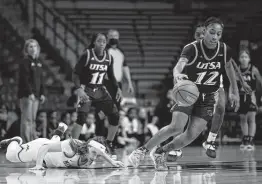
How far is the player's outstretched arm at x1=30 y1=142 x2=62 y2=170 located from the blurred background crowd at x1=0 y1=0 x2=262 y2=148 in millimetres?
8204

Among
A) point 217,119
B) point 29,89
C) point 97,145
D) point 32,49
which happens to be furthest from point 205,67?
point 32,49

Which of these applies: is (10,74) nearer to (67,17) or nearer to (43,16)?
(43,16)

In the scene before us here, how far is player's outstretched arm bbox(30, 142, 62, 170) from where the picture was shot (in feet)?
21.4

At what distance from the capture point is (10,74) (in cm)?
1581

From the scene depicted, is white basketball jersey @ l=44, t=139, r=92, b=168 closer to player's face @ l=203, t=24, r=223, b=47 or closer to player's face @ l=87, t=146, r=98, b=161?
player's face @ l=87, t=146, r=98, b=161

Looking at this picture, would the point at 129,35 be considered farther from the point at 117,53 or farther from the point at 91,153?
the point at 91,153

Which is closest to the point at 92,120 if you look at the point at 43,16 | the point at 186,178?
the point at 43,16

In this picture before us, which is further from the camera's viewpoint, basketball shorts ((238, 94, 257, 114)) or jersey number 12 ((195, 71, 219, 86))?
basketball shorts ((238, 94, 257, 114))

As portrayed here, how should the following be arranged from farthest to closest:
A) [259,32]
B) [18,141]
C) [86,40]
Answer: [86,40]
[259,32]
[18,141]

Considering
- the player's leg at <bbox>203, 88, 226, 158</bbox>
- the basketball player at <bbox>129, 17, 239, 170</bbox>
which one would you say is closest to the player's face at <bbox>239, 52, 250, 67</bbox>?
the player's leg at <bbox>203, 88, 226, 158</bbox>

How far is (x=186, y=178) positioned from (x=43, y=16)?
12.9 m

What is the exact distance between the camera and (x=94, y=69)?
861 centimetres

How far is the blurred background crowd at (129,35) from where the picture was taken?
16.2 m

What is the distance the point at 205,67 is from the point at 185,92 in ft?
1.54
